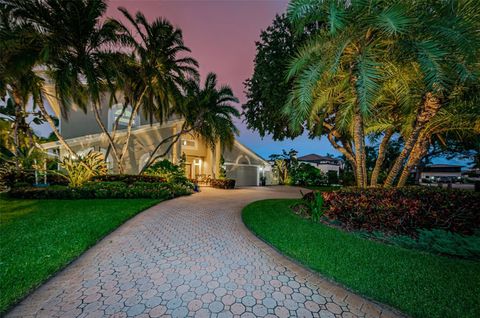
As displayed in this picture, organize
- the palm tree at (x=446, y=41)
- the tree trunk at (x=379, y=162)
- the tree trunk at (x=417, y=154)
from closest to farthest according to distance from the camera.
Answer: the palm tree at (x=446, y=41), the tree trunk at (x=417, y=154), the tree trunk at (x=379, y=162)

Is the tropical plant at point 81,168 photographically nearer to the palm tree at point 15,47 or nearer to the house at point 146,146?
the house at point 146,146

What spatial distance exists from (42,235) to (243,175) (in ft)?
59.1

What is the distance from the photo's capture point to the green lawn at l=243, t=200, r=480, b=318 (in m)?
2.56

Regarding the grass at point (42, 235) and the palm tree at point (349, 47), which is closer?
the grass at point (42, 235)

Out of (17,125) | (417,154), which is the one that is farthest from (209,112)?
(417,154)

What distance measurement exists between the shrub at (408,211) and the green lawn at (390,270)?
35.4 inches

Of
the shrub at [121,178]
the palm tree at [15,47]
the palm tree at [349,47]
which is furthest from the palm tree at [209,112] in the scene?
the palm tree at [349,47]

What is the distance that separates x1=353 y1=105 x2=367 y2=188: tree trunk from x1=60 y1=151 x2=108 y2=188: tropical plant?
13.5m

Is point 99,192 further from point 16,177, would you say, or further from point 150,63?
point 150,63

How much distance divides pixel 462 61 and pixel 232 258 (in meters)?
7.52

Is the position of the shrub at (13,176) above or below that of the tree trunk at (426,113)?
below

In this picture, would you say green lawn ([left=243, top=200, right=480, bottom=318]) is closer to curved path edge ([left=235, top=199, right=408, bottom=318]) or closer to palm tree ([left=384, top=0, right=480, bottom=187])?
curved path edge ([left=235, top=199, right=408, bottom=318])

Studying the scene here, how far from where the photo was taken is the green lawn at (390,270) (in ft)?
8.41

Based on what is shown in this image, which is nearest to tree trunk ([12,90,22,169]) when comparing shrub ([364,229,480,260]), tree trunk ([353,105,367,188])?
tree trunk ([353,105,367,188])
